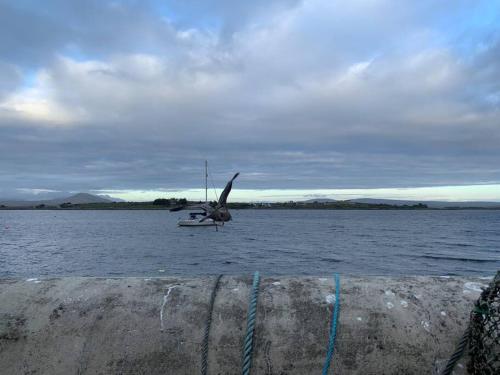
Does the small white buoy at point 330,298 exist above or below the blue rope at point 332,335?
above

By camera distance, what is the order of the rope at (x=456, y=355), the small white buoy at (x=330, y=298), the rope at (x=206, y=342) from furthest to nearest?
the small white buoy at (x=330, y=298) → the rope at (x=206, y=342) → the rope at (x=456, y=355)

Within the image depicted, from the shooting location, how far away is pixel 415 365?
2.90 m

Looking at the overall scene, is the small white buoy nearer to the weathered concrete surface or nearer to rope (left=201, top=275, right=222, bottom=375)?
the weathered concrete surface

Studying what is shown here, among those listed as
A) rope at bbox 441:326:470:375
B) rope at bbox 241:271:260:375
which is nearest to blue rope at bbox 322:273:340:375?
rope at bbox 241:271:260:375

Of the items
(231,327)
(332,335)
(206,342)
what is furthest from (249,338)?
(332,335)

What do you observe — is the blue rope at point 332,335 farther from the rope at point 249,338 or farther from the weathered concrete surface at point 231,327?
the rope at point 249,338

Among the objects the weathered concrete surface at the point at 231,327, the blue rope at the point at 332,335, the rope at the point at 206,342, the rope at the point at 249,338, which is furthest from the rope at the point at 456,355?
the rope at the point at 206,342

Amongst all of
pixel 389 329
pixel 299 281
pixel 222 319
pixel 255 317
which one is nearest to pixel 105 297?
pixel 222 319

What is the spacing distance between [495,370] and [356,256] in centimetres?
4398

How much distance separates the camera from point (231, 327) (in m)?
3.06

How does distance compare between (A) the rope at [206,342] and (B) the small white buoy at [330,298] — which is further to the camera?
(B) the small white buoy at [330,298]

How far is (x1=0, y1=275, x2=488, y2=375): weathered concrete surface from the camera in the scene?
9.66 ft

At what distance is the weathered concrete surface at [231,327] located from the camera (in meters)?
2.95

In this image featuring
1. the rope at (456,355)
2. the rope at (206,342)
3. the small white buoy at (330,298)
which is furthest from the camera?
the small white buoy at (330,298)
